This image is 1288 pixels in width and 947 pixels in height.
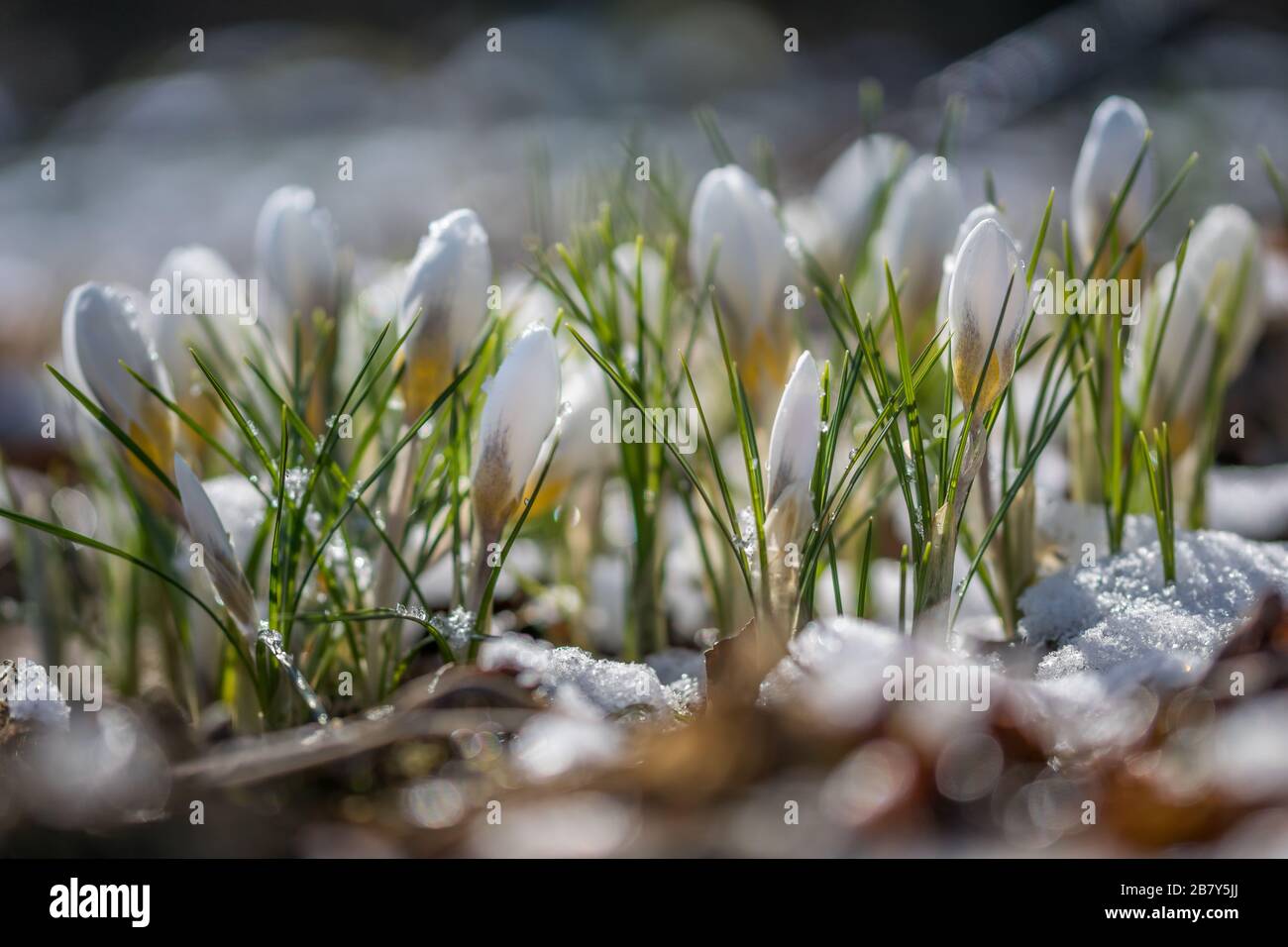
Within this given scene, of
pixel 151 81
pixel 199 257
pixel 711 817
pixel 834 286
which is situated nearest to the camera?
pixel 711 817

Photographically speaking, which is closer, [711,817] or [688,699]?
[711,817]

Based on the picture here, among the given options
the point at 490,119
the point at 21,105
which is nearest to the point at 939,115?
the point at 490,119

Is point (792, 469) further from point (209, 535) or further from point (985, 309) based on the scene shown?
point (209, 535)

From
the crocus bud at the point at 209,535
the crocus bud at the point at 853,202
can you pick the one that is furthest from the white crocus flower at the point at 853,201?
the crocus bud at the point at 209,535

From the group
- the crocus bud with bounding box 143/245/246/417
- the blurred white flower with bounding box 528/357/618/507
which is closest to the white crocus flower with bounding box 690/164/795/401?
the blurred white flower with bounding box 528/357/618/507

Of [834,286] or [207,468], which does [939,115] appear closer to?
[834,286]
